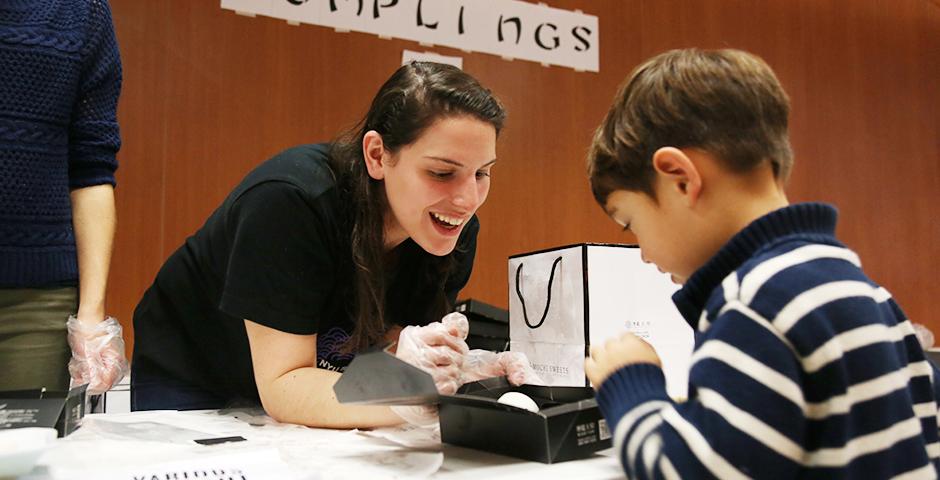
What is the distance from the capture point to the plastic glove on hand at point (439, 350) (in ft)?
3.17

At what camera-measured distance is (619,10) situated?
2836 millimetres

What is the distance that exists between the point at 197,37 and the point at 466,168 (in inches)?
55.1

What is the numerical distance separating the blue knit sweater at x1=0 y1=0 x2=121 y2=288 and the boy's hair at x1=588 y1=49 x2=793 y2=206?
0.94 meters

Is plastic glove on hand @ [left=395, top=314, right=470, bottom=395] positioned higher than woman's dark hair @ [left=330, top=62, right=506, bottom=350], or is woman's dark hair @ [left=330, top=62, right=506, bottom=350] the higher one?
woman's dark hair @ [left=330, top=62, right=506, bottom=350]

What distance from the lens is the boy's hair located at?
69 centimetres

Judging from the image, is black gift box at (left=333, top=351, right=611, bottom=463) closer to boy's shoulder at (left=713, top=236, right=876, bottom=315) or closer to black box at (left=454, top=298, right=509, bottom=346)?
boy's shoulder at (left=713, top=236, right=876, bottom=315)

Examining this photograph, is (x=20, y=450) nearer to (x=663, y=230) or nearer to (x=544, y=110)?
(x=663, y=230)

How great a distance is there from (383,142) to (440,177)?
0.13 m

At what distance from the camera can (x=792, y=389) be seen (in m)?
0.55

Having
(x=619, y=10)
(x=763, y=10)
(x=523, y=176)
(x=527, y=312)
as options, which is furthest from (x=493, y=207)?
(x=763, y=10)

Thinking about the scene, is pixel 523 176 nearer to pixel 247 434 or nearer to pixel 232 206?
pixel 232 206

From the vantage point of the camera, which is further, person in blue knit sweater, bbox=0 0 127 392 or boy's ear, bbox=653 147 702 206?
person in blue knit sweater, bbox=0 0 127 392

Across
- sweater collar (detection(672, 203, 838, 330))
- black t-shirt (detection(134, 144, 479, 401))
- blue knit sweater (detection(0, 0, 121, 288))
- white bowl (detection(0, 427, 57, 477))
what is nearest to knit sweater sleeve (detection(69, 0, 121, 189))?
blue knit sweater (detection(0, 0, 121, 288))

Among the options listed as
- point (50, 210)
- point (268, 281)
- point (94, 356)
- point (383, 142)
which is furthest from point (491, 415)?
point (50, 210)
